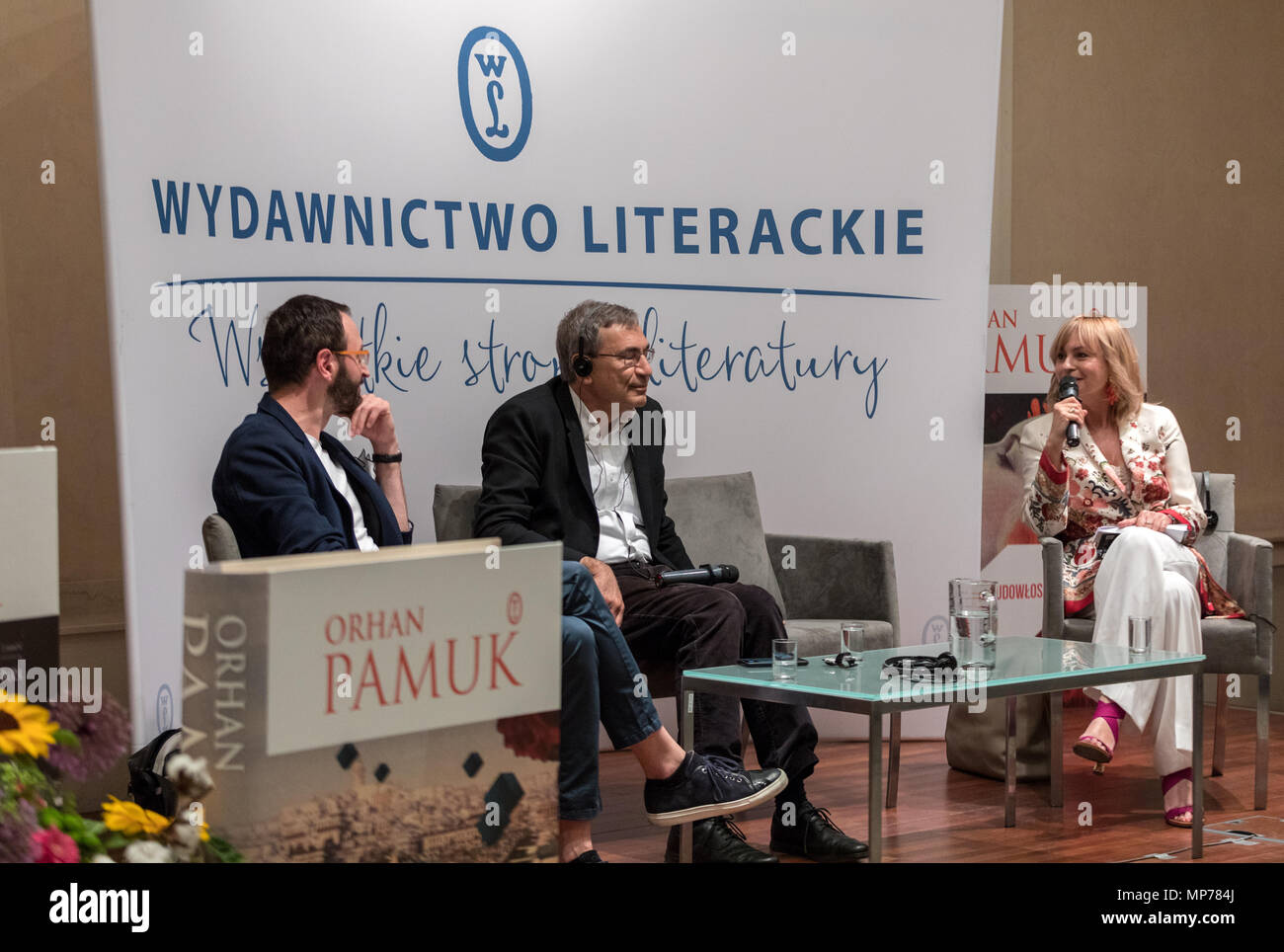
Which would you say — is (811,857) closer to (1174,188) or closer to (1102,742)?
(1102,742)

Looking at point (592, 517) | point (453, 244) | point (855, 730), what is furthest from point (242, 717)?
point (855, 730)

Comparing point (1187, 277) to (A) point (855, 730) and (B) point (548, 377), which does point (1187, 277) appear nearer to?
(A) point (855, 730)

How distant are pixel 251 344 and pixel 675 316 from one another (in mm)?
1260

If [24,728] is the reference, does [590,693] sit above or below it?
below

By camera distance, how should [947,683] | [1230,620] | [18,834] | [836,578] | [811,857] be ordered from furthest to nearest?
[836,578] → [1230,620] → [811,857] → [947,683] → [18,834]

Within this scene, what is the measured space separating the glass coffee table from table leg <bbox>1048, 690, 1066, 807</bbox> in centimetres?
3

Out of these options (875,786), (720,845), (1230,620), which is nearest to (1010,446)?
(1230,620)

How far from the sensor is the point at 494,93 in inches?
159

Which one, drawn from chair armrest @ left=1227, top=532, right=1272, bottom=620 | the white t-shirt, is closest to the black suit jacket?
the white t-shirt

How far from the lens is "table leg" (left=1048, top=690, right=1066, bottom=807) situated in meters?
3.66

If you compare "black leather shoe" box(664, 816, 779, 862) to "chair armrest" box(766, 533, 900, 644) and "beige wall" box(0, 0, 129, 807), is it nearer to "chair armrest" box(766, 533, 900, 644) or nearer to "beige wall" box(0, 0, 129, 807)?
"chair armrest" box(766, 533, 900, 644)

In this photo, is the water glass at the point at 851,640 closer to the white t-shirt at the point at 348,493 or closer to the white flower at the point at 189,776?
the white t-shirt at the point at 348,493

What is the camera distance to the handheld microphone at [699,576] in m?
3.50

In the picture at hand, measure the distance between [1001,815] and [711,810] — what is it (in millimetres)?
1094
